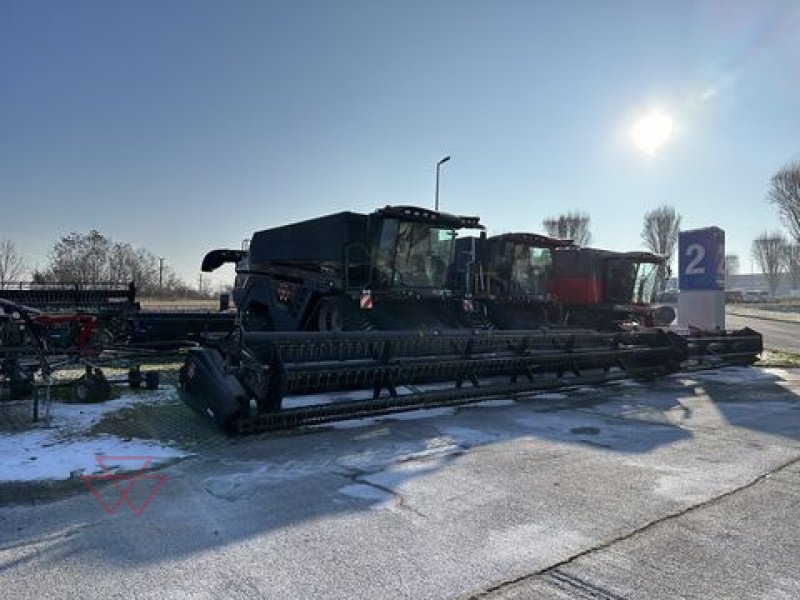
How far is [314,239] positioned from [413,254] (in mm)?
2043

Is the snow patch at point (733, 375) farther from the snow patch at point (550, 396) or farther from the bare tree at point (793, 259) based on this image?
the bare tree at point (793, 259)

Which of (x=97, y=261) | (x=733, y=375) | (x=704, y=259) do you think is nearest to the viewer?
(x=733, y=375)

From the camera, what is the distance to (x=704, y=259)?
17.8 meters

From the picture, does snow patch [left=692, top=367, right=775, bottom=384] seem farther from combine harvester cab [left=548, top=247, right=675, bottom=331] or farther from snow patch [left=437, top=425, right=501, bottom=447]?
snow patch [left=437, top=425, right=501, bottom=447]

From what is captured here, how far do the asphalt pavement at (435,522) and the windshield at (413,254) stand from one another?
6.00 m

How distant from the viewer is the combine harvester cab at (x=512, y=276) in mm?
15891

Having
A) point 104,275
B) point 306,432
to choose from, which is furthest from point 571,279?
point 104,275

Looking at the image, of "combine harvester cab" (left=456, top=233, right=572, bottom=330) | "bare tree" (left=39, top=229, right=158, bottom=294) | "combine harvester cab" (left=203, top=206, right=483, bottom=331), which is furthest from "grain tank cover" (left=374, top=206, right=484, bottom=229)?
"bare tree" (left=39, top=229, right=158, bottom=294)

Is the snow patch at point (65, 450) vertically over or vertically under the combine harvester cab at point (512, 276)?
under

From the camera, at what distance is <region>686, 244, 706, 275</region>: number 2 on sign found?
17.8 m

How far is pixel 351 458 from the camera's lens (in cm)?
571

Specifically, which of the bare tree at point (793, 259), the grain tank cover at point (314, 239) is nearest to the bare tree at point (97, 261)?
the grain tank cover at point (314, 239)

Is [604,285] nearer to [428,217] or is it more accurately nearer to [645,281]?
[645,281]

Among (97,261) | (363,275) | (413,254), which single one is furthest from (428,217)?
(97,261)
